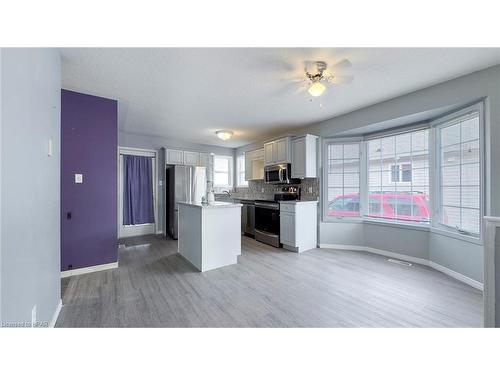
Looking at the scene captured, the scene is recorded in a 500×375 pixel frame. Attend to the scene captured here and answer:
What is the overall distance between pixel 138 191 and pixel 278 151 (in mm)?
3651

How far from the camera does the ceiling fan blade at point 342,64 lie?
1.94 meters

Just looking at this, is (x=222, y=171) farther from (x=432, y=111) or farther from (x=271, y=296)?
(x=432, y=111)

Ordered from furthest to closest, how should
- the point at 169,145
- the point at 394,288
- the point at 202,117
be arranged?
1. the point at 169,145
2. the point at 202,117
3. the point at 394,288

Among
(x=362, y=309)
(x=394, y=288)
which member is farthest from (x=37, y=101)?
(x=394, y=288)

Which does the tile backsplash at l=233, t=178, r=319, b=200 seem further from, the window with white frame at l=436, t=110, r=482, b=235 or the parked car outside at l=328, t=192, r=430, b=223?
the window with white frame at l=436, t=110, r=482, b=235

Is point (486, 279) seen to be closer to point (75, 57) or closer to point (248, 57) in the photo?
point (248, 57)

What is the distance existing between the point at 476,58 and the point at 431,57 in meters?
0.48

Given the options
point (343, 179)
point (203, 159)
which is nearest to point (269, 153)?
point (343, 179)

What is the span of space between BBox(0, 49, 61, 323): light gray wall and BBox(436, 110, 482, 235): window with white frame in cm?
426

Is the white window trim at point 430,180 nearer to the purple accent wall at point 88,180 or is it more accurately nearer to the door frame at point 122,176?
the purple accent wall at point 88,180

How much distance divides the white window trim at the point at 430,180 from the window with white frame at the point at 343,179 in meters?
0.06

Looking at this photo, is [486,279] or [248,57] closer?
[486,279]

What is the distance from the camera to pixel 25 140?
1257mm
